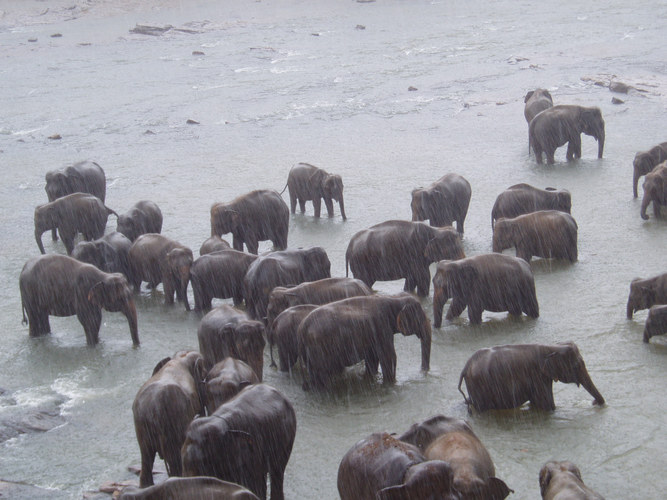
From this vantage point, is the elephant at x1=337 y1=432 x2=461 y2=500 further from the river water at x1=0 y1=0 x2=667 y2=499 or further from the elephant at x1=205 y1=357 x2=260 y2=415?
the elephant at x1=205 y1=357 x2=260 y2=415

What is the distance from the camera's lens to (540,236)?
382 inches

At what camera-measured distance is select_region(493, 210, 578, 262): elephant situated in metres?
9.67

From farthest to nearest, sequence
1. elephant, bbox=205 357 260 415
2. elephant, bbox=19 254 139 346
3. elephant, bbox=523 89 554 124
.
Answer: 1. elephant, bbox=523 89 554 124
2. elephant, bbox=19 254 139 346
3. elephant, bbox=205 357 260 415

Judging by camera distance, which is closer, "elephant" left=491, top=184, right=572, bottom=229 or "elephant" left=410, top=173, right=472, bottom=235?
"elephant" left=491, top=184, right=572, bottom=229

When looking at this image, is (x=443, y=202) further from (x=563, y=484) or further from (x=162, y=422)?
(x=563, y=484)

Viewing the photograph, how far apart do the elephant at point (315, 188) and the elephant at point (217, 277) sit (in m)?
3.17

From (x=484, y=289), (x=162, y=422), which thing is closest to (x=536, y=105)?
(x=484, y=289)

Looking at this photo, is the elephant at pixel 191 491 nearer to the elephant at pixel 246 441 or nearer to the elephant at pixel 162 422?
the elephant at pixel 246 441

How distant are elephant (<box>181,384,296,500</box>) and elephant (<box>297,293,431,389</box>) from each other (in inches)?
53.3

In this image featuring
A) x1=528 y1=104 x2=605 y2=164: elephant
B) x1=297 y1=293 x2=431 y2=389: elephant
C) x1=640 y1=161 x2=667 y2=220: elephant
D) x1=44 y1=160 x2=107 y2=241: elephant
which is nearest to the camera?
x1=297 y1=293 x2=431 y2=389: elephant

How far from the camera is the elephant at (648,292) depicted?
782cm

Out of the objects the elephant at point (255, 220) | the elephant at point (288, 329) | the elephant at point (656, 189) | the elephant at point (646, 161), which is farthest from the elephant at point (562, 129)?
the elephant at point (288, 329)

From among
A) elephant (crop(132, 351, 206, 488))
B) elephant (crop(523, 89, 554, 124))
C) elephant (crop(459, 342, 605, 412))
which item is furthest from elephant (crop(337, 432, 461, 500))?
elephant (crop(523, 89, 554, 124))

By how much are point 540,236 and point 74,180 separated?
6782mm
